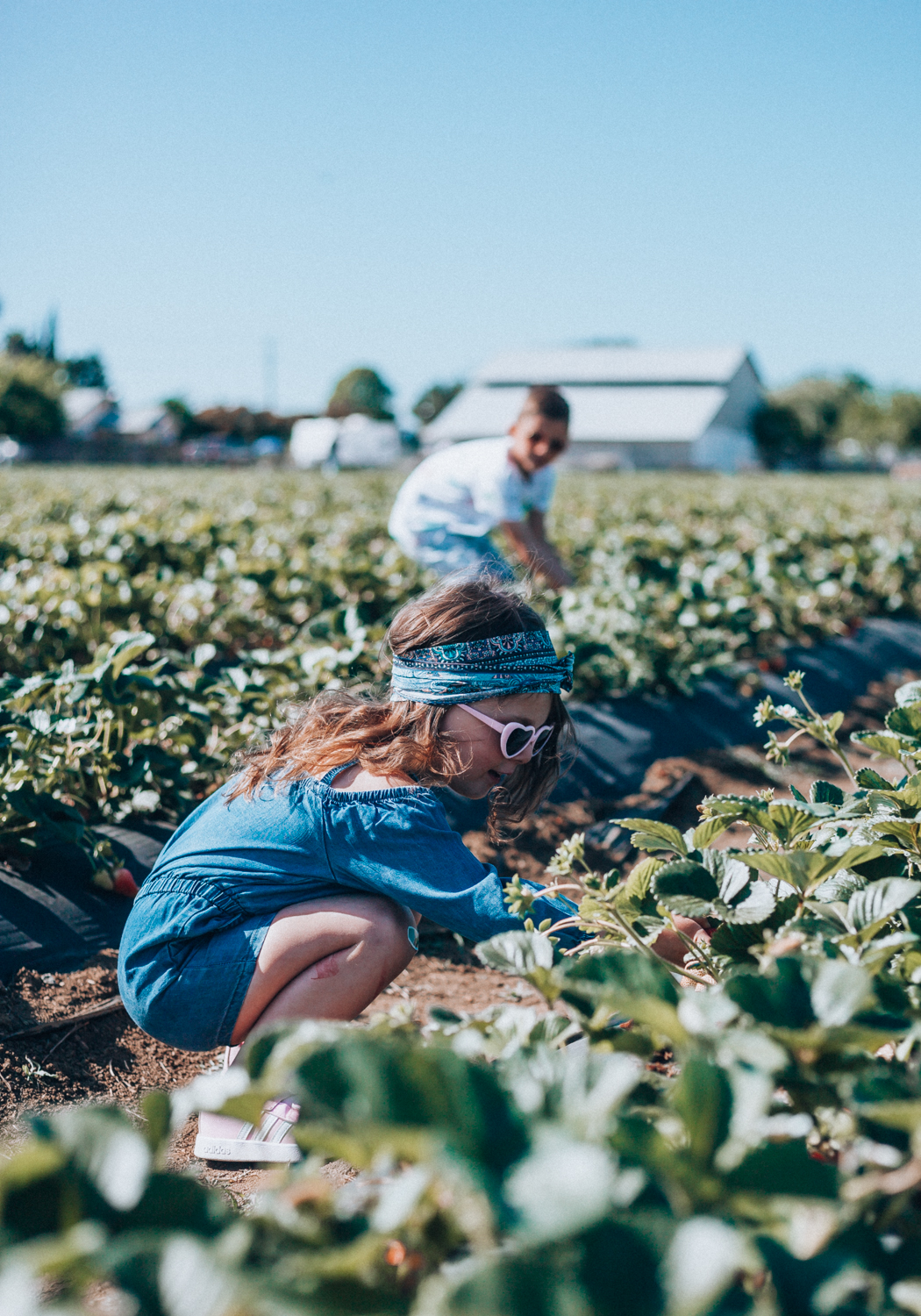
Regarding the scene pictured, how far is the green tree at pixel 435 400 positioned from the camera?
99125 millimetres

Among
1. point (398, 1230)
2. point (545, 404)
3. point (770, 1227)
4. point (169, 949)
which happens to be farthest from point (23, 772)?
point (545, 404)

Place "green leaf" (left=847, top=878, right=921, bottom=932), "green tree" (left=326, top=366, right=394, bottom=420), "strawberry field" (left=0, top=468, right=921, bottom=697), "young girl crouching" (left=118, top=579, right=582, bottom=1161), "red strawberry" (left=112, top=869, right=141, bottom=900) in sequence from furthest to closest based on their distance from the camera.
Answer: "green tree" (left=326, top=366, right=394, bottom=420), "strawberry field" (left=0, top=468, right=921, bottom=697), "red strawberry" (left=112, top=869, right=141, bottom=900), "young girl crouching" (left=118, top=579, right=582, bottom=1161), "green leaf" (left=847, top=878, right=921, bottom=932)

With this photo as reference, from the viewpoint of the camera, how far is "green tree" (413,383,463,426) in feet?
325

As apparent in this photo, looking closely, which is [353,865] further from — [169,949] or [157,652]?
[157,652]

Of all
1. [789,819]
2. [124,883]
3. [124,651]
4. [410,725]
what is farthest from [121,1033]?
[789,819]

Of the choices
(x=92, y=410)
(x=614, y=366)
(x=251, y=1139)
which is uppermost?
(x=251, y=1139)

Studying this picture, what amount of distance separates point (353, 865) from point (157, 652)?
291 cm

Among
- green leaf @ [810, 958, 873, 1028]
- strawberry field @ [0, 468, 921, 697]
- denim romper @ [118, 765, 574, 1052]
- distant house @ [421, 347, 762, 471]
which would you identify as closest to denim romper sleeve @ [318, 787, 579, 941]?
denim romper @ [118, 765, 574, 1052]

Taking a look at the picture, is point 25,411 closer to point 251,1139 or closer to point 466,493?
point 466,493

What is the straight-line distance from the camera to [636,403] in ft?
214

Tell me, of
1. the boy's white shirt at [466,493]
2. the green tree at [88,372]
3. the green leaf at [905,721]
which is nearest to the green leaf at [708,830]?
the green leaf at [905,721]

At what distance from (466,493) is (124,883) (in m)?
2.40

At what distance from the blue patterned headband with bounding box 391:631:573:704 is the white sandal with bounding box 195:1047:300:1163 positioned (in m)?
0.82

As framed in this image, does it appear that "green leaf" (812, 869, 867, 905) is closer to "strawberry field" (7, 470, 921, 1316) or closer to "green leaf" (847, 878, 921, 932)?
"strawberry field" (7, 470, 921, 1316)
